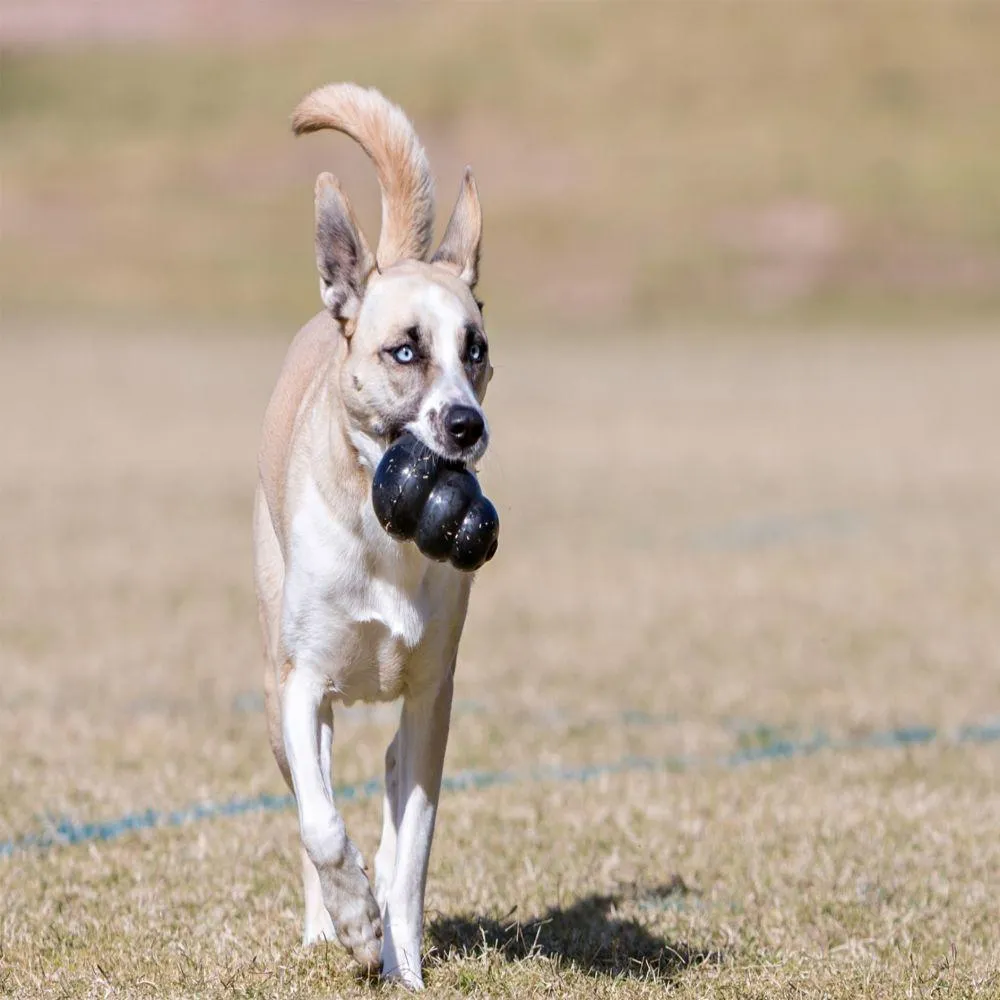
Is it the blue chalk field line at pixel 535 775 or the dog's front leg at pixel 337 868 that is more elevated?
the dog's front leg at pixel 337 868

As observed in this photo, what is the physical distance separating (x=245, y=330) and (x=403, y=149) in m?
35.3

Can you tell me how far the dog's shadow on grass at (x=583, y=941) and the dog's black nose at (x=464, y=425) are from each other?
4.74ft

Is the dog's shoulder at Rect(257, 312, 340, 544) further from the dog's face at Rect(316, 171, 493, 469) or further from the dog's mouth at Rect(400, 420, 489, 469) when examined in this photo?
the dog's mouth at Rect(400, 420, 489, 469)

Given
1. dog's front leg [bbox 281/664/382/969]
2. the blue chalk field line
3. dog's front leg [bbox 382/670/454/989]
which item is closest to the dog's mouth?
dog's front leg [bbox 382/670/454/989]

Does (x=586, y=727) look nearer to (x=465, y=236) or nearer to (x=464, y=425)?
(x=465, y=236)

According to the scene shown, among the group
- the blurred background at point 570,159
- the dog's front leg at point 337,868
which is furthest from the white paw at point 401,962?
the blurred background at point 570,159

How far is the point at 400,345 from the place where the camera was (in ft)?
15.7

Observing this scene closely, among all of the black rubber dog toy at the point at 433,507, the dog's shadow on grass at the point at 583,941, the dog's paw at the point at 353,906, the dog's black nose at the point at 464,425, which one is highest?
the dog's black nose at the point at 464,425

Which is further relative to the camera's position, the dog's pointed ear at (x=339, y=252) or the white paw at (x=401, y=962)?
the dog's pointed ear at (x=339, y=252)

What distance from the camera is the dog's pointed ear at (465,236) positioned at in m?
5.32

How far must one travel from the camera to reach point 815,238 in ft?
165

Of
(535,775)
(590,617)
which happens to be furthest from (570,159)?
(535,775)

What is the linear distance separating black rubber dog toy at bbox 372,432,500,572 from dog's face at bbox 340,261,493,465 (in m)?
0.06

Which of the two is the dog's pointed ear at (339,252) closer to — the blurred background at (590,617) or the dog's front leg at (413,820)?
the blurred background at (590,617)
